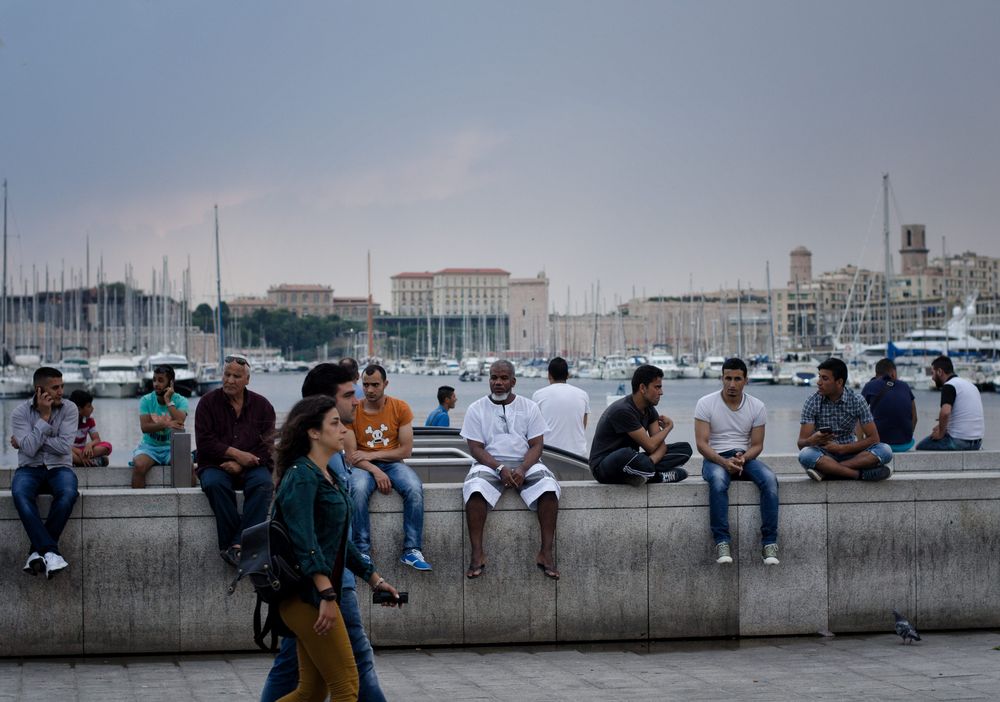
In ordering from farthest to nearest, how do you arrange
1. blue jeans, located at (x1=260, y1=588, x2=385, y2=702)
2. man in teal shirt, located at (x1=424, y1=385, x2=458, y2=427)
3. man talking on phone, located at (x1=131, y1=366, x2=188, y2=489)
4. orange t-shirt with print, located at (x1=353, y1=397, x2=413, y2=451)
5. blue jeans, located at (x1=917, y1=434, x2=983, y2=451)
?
man in teal shirt, located at (x1=424, y1=385, x2=458, y2=427)
blue jeans, located at (x1=917, y1=434, x2=983, y2=451)
man talking on phone, located at (x1=131, y1=366, x2=188, y2=489)
orange t-shirt with print, located at (x1=353, y1=397, x2=413, y2=451)
blue jeans, located at (x1=260, y1=588, x2=385, y2=702)

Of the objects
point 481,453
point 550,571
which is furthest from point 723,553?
point 481,453

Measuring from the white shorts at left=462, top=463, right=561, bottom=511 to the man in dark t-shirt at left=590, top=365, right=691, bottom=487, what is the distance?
0.40 m

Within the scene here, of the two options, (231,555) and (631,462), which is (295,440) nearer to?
(231,555)

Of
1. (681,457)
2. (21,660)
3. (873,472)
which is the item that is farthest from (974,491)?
(21,660)

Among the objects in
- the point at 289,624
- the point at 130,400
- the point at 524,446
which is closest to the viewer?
the point at 289,624

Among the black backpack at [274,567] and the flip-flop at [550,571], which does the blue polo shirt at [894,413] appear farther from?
the black backpack at [274,567]

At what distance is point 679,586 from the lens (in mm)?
10523

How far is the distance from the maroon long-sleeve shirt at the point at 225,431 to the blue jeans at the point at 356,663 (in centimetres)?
313

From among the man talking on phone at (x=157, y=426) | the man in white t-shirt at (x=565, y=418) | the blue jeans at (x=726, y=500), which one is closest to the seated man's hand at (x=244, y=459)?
the man talking on phone at (x=157, y=426)

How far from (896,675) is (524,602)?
262 cm

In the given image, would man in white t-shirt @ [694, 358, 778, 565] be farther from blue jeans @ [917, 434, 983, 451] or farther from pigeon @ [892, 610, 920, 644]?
blue jeans @ [917, 434, 983, 451]

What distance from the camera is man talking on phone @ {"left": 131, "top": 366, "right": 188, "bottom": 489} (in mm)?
12305

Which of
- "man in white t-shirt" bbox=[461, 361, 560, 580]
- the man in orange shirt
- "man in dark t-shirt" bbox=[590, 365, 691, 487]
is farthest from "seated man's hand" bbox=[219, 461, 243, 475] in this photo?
"man in dark t-shirt" bbox=[590, 365, 691, 487]

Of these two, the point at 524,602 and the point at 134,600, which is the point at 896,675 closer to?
the point at 524,602
